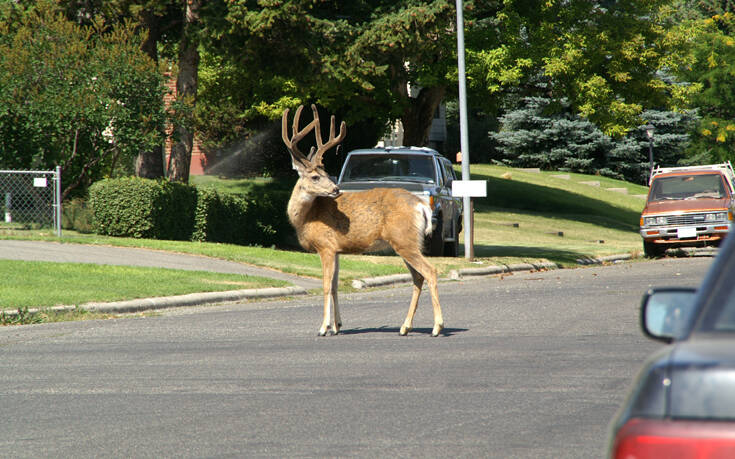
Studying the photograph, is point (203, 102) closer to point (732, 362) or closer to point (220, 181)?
point (220, 181)

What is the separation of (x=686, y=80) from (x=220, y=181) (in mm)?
46476

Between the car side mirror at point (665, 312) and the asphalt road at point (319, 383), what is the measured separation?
2.91m

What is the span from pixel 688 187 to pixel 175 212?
45.5 feet

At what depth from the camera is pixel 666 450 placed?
7.91 feet

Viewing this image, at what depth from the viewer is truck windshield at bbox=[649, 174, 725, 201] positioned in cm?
2673

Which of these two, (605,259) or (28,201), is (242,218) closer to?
(28,201)

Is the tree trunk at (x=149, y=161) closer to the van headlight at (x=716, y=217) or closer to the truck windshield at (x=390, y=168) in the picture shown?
the truck windshield at (x=390, y=168)

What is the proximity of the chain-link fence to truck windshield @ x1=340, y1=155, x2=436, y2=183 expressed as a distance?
23.8 feet

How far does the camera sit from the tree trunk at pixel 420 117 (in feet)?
125

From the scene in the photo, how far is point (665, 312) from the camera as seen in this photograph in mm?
3287

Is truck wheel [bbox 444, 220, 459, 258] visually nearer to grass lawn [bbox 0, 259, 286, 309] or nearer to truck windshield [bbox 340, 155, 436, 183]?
truck windshield [bbox 340, 155, 436, 183]

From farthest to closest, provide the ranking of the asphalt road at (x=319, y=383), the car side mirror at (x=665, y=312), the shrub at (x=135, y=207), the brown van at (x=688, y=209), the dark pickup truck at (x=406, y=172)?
the brown van at (x=688, y=209) → the shrub at (x=135, y=207) → the dark pickup truck at (x=406, y=172) → the asphalt road at (x=319, y=383) → the car side mirror at (x=665, y=312)

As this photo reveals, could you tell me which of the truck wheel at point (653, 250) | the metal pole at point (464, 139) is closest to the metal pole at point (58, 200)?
the metal pole at point (464, 139)

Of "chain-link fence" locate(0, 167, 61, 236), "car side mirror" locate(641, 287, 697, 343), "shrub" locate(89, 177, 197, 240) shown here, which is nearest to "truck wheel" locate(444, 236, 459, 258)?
"shrub" locate(89, 177, 197, 240)
